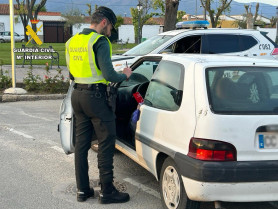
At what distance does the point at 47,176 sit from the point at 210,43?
551cm

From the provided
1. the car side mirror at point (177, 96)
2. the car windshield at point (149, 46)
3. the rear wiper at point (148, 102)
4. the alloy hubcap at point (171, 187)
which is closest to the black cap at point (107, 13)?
the rear wiper at point (148, 102)

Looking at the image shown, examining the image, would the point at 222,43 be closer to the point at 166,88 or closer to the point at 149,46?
the point at 149,46

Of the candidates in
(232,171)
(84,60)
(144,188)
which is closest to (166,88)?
(84,60)

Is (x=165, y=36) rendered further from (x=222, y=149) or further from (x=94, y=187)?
(x=222, y=149)

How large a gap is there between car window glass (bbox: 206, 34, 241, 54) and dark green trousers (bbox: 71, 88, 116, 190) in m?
5.65

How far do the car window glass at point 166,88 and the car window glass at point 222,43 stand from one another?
5.22 meters

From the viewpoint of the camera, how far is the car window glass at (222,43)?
938 cm

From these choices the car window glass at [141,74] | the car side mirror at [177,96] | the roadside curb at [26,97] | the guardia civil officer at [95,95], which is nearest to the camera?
the car side mirror at [177,96]

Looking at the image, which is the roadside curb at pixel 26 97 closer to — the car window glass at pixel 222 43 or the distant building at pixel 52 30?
the car window glass at pixel 222 43

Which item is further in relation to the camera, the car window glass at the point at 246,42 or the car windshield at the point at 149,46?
the car window glass at the point at 246,42

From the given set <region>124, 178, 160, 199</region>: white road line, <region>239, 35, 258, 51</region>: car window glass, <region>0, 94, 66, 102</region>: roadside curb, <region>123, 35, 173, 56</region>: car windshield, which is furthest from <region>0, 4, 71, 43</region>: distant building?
<region>124, 178, 160, 199</region>: white road line

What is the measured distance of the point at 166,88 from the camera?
4.13 metres

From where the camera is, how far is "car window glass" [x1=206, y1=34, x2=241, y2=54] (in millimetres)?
9383

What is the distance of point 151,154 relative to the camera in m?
4.14
